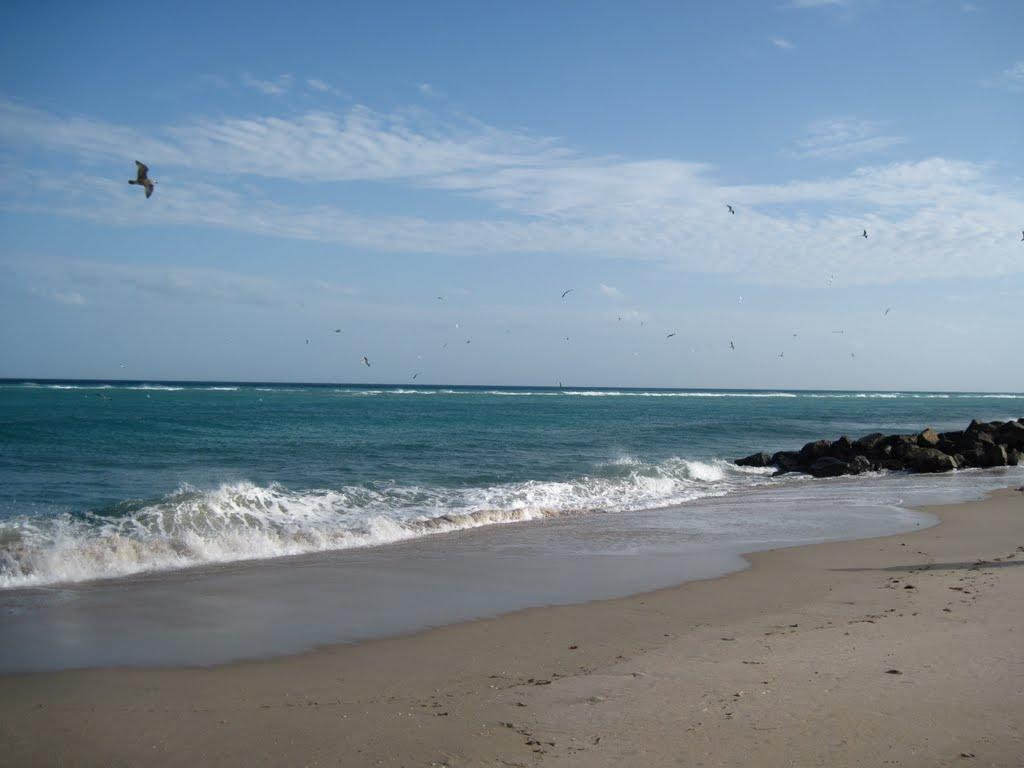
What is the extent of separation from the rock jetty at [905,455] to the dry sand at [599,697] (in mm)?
17606

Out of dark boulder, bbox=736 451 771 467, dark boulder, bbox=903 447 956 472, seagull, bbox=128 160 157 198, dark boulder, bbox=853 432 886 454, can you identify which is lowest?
dark boulder, bbox=736 451 771 467

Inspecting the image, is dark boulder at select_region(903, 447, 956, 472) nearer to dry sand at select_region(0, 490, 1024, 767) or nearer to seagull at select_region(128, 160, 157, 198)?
dry sand at select_region(0, 490, 1024, 767)

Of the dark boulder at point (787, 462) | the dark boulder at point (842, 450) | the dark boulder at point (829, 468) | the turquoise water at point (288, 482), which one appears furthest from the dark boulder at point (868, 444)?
the turquoise water at point (288, 482)

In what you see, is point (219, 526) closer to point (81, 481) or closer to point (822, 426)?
point (81, 481)

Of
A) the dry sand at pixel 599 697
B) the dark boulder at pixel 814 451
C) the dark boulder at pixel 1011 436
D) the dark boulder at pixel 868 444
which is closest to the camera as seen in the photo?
the dry sand at pixel 599 697

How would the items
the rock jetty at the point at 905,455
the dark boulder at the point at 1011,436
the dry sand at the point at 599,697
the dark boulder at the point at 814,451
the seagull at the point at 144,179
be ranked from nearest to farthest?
the dry sand at the point at 599,697, the seagull at the point at 144,179, the rock jetty at the point at 905,455, the dark boulder at the point at 814,451, the dark boulder at the point at 1011,436

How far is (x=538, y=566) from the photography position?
1074 centimetres

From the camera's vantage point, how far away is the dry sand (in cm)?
470

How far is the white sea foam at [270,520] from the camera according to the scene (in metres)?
10.7

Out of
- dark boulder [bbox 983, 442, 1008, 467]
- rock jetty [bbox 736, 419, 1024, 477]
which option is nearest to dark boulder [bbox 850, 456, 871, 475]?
rock jetty [bbox 736, 419, 1024, 477]

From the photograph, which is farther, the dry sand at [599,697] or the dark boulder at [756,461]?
the dark boulder at [756,461]

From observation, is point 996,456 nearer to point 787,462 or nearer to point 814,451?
point 814,451

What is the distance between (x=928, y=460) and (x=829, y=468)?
3115 millimetres

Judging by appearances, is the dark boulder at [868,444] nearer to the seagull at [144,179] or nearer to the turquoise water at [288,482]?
the turquoise water at [288,482]
